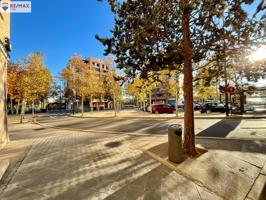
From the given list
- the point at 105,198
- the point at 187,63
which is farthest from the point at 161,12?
the point at 105,198

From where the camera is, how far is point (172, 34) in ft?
24.1

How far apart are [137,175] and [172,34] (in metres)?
5.05

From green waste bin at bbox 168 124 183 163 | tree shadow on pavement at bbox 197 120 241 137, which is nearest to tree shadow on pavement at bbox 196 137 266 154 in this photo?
tree shadow on pavement at bbox 197 120 241 137

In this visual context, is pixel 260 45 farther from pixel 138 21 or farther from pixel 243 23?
pixel 138 21

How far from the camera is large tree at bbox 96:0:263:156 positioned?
20.6ft

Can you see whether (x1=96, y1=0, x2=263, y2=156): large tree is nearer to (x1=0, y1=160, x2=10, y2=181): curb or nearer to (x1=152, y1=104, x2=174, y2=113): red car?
(x1=0, y1=160, x2=10, y2=181): curb

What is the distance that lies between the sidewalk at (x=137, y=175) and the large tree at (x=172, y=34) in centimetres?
123

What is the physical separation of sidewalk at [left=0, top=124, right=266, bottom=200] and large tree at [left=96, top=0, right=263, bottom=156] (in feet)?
4.04

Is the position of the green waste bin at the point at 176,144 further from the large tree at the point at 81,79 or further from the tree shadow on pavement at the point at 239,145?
the large tree at the point at 81,79

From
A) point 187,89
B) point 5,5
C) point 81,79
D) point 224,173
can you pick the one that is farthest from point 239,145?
point 81,79

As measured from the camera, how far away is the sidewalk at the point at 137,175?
4.29m

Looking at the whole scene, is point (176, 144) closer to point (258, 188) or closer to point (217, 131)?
point (258, 188)

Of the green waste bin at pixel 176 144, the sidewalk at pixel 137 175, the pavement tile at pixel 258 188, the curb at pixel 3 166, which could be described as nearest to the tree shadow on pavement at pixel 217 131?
the sidewalk at pixel 137 175

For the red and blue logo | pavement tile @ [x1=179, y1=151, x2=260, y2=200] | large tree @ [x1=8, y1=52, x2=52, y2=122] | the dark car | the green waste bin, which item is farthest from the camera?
the dark car
